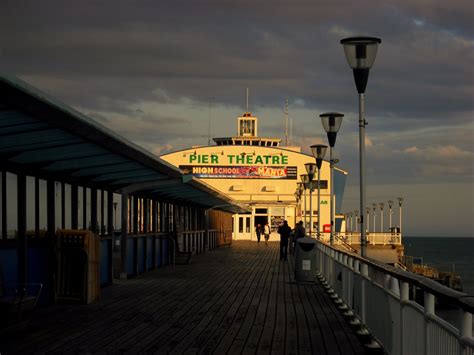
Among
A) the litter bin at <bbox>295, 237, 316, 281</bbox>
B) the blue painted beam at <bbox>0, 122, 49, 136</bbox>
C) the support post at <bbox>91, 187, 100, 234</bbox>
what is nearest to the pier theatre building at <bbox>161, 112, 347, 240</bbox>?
the litter bin at <bbox>295, 237, 316, 281</bbox>

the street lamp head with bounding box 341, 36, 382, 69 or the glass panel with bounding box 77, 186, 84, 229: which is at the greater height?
the street lamp head with bounding box 341, 36, 382, 69

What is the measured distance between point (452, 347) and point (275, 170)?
71069 millimetres

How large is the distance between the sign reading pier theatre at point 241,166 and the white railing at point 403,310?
208 feet

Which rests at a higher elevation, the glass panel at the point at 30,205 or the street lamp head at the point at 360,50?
the street lamp head at the point at 360,50

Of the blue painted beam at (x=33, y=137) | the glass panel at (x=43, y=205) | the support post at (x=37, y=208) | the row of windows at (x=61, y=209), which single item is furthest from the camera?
the glass panel at (x=43, y=205)

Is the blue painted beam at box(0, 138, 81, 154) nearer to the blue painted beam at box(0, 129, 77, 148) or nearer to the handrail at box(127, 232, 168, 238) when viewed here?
the blue painted beam at box(0, 129, 77, 148)

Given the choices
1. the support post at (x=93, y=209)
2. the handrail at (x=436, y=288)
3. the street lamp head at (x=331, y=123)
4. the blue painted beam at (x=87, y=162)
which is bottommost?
the handrail at (x=436, y=288)

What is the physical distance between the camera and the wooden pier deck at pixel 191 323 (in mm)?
9148

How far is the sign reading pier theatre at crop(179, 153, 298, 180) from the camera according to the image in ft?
250

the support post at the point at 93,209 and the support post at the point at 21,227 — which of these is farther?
the support post at the point at 93,209

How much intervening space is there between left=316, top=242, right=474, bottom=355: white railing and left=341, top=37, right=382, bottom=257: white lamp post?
44.5 inches

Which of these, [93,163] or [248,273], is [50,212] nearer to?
[93,163]

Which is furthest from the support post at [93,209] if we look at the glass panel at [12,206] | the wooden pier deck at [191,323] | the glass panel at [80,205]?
the glass panel at [12,206]

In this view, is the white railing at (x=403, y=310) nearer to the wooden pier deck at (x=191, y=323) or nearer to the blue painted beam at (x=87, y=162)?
A: the wooden pier deck at (x=191, y=323)
